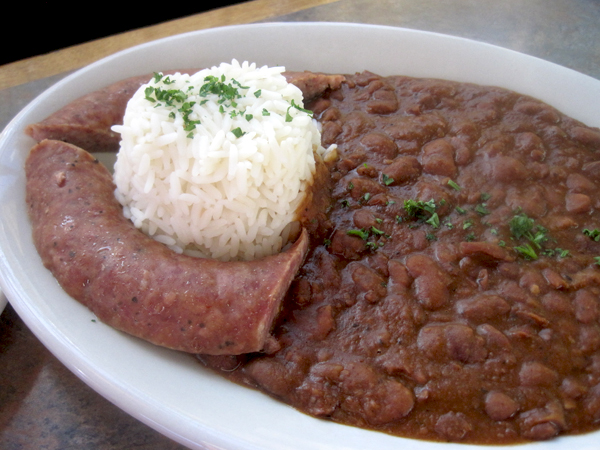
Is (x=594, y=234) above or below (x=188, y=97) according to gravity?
below

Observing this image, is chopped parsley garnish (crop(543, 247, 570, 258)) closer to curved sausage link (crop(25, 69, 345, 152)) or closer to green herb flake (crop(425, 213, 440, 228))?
green herb flake (crop(425, 213, 440, 228))

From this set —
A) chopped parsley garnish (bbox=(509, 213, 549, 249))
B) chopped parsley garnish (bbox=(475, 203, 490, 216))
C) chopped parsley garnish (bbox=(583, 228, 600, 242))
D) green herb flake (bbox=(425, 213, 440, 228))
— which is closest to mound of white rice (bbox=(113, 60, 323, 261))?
green herb flake (bbox=(425, 213, 440, 228))

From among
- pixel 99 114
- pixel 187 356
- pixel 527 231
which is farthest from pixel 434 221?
pixel 99 114

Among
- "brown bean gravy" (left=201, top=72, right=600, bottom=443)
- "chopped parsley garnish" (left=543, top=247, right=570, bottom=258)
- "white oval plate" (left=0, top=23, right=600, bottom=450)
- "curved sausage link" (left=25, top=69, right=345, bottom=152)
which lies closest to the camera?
"white oval plate" (left=0, top=23, right=600, bottom=450)

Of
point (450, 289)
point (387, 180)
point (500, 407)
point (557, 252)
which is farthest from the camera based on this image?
point (387, 180)

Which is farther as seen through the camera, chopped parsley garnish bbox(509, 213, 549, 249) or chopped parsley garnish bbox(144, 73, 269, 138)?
chopped parsley garnish bbox(144, 73, 269, 138)

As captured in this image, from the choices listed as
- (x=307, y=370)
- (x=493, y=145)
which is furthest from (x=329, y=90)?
(x=307, y=370)

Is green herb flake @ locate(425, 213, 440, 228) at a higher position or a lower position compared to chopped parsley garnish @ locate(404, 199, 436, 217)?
lower

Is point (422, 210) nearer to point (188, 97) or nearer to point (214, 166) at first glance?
point (214, 166)
